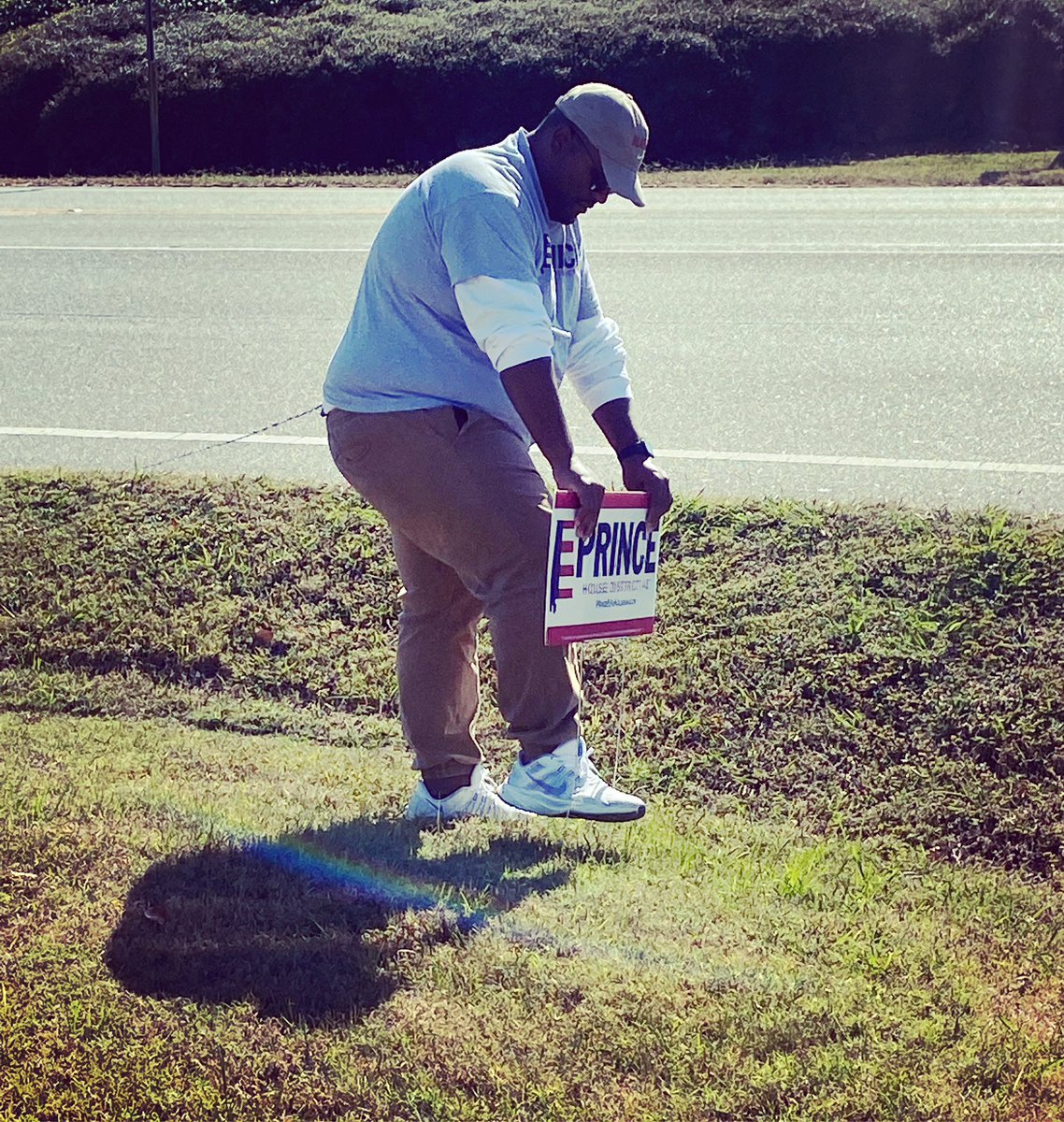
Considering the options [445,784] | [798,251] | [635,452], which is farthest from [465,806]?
[798,251]

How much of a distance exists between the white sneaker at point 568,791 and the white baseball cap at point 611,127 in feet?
4.49

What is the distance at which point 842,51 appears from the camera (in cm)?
1959

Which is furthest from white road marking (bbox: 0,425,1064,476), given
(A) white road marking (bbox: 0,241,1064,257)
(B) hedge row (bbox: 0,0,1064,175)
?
(B) hedge row (bbox: 0,0,1064,175)

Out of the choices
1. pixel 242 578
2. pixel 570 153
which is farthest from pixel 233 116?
pixel 570 153

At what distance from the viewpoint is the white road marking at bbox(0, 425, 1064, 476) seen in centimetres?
577

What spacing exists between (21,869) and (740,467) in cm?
340

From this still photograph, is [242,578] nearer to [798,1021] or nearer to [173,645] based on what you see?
[173,645]

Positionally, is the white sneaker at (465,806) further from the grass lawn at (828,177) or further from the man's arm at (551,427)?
the grass lawn at (828,177)

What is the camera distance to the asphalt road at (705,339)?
6145 millimetres

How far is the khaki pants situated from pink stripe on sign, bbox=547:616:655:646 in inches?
2.4

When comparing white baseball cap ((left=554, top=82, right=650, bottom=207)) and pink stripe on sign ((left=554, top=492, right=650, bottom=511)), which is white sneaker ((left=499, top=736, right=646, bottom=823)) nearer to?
pink stripe on sign ((left=554, top=492, right=650, bottom=511))

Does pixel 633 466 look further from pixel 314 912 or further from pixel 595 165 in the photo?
pixel 314 912

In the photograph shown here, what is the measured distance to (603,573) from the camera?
141 inches

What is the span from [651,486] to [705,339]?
4.73 metres
